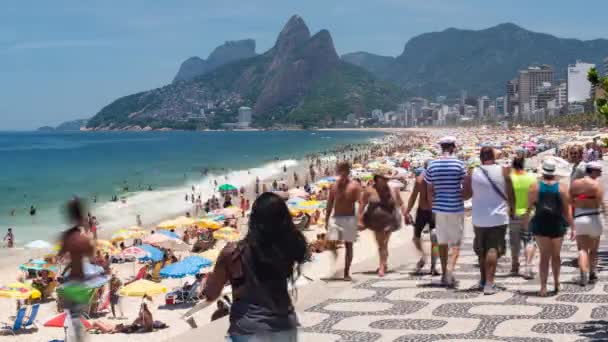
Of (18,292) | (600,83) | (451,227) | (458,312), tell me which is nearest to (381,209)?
(451,227)

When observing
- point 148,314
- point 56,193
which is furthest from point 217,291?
point 56,193

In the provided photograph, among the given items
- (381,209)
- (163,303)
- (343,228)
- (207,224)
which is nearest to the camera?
(343,228)

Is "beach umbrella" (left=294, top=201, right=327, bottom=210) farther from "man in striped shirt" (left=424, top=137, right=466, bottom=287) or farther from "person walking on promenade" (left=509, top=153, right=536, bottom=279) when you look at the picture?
"man in striped shirt" (left=424, top=137, right=466, bottom=287)

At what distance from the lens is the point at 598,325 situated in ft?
17.3

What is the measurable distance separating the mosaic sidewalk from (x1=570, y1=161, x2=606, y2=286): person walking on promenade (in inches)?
12.5

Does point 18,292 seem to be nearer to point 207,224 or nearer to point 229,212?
point 207,224

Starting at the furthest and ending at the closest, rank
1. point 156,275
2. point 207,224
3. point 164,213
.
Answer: point 164,213, point 207,224, point 156,275

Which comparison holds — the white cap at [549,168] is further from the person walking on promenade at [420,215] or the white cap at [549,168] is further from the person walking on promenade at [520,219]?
the person walking on promenade at [420,215]

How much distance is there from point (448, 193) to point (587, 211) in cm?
133

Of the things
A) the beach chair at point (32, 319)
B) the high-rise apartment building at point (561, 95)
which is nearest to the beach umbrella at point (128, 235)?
the beach chair at point (32, 319)

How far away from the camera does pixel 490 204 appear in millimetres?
6199

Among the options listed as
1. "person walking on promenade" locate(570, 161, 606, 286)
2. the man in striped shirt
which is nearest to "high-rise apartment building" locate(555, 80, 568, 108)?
"person walking on promenade" locate(570, 161, 606, 286)

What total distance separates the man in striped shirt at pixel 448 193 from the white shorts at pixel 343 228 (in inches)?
38.5

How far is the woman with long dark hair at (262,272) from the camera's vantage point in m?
3.03
